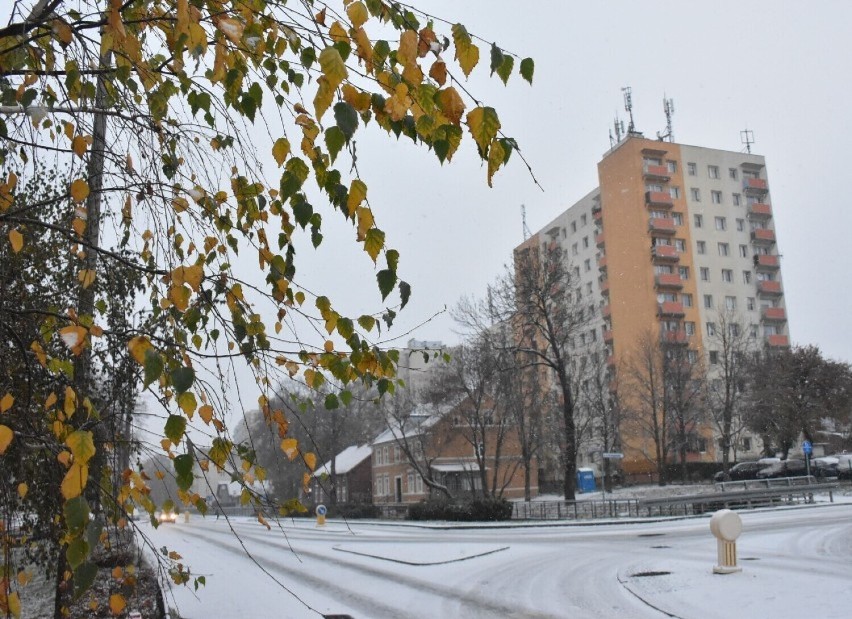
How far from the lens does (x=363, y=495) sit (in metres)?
69.8

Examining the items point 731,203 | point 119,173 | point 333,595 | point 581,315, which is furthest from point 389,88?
point 731,203

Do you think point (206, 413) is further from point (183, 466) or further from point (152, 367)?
point (152, 367)

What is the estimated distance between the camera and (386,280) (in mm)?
2785

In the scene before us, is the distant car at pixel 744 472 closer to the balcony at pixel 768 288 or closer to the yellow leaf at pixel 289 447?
the balcony at pixel 768 288

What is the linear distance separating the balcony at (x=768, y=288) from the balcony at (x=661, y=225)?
10097mm

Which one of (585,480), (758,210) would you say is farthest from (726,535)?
(758,210)

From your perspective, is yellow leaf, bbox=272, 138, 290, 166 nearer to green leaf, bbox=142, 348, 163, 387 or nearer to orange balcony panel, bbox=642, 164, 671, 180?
green leaf, bbox=142, 348, 163, 387

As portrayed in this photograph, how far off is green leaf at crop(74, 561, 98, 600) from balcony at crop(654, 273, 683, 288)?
6713cm

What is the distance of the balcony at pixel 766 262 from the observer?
70.2 metres

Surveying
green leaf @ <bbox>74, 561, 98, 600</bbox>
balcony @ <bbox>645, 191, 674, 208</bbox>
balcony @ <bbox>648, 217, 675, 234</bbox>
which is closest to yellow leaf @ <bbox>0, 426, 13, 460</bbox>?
green leaf @ <bbox>74, 561, 98, 600</bbox>

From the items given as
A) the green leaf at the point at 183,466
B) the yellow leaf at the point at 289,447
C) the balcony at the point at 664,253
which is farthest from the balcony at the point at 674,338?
the green leaf at the point at 183,466

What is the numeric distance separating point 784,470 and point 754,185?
1563 inches

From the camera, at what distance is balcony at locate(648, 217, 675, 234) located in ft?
221

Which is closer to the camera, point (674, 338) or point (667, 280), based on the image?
point (674, 338)
